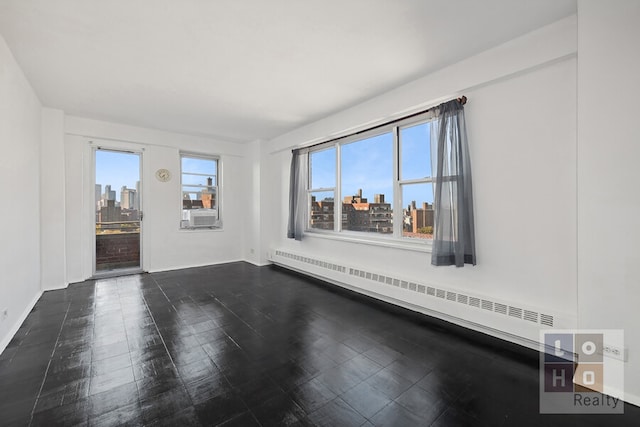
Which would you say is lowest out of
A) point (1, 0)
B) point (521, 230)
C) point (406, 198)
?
point (521, 230)

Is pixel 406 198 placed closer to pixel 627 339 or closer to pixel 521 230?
pixel 521 230

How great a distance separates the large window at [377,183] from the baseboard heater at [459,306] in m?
0.61

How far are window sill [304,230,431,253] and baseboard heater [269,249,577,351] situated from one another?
365 millimetres

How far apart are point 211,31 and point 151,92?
5.52 feet

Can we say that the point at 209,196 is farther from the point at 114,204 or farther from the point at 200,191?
the point at 114,204

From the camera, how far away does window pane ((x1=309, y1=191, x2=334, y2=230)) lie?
186 inches

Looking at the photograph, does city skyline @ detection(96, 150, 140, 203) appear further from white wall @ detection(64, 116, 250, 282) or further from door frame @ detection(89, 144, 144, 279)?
white wall @ detection(64, 116, 250, 282)

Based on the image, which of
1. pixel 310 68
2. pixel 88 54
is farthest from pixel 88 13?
pixel 310 68

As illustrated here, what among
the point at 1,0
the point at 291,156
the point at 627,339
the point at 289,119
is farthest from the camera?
the point at 291,156

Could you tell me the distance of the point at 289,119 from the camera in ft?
14.7

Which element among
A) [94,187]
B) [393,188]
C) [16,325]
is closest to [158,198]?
[94,187]

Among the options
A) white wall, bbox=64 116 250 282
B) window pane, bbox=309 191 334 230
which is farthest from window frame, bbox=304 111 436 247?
white wall, bbox=64 116 250 282

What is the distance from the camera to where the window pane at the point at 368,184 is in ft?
12.2

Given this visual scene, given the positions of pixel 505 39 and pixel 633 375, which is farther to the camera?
pixel 505 39
